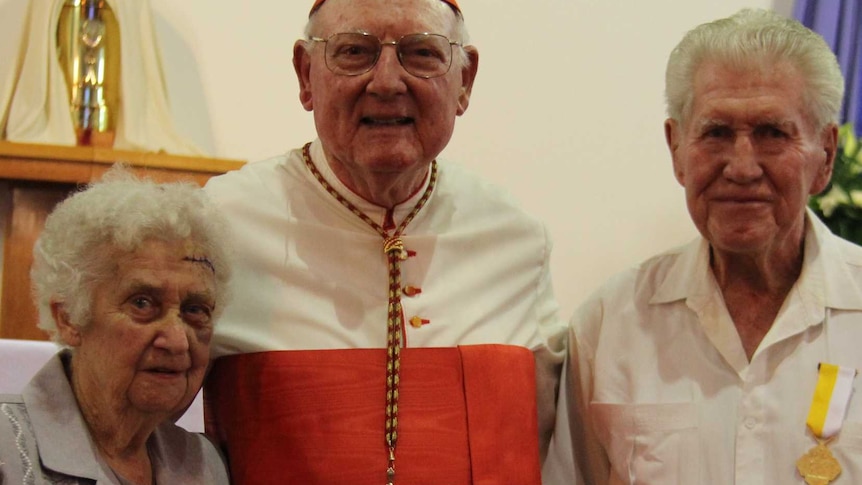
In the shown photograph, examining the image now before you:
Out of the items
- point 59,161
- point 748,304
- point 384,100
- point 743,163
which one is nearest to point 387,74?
point 384,100

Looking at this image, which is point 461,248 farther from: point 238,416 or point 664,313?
point 238,416

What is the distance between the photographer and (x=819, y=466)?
2.20m

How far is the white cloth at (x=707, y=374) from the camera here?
2.27 meters

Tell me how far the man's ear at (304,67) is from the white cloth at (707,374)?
0.81 metres

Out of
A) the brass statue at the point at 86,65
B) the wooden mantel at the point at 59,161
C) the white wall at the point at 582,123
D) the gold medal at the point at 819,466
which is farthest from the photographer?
the white wall at the point at 582,123

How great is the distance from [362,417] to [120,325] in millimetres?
579

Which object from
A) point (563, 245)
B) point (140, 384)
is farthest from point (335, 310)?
point (563, 245)

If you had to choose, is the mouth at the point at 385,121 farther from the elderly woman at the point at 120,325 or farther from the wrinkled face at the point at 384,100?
the elderly woman at the point at 120,325

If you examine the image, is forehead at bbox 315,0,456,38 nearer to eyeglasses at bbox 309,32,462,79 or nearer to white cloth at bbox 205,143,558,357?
eyeglasses at bbox 309,32,462,79

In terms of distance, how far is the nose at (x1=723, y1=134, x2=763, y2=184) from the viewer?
7.38ft

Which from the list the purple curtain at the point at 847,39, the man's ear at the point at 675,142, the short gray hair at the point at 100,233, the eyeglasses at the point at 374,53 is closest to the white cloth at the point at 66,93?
the eyeglasses at the point at 374,53

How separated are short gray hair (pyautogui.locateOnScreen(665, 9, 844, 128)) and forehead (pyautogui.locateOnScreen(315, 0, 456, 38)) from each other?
1.69 ft

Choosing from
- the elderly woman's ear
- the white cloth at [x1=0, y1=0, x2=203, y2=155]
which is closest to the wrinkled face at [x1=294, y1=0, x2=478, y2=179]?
the elderly woman's ear

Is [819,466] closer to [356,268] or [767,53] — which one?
[767,53]
